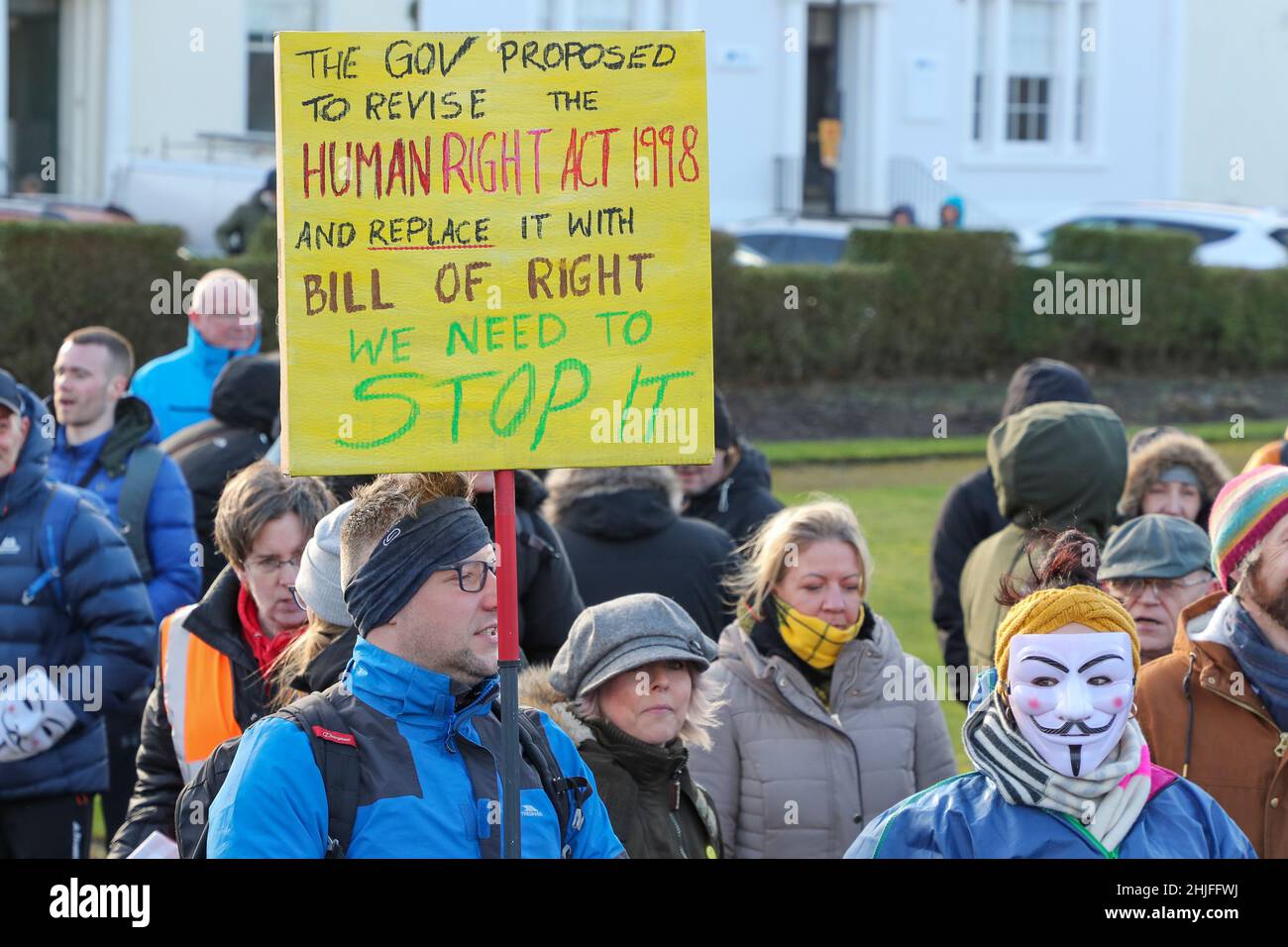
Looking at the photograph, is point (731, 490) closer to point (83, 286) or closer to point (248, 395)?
point (248, 395)

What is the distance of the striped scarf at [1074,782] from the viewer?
3.37 meters

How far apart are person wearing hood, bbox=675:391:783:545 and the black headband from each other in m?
3.57

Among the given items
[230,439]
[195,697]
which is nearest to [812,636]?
[195,697]

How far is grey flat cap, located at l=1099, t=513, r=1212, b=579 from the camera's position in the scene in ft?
17.3

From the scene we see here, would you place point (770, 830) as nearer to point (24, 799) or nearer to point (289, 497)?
point (289, 497)

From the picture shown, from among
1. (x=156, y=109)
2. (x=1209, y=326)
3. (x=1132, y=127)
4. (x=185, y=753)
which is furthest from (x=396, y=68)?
(x=1132, y=127)

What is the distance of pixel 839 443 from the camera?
17.0 m

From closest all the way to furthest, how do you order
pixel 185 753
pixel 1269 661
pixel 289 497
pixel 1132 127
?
pixel 1269 661
pixel 185 753
pixel 289 497
pixel 1132 127

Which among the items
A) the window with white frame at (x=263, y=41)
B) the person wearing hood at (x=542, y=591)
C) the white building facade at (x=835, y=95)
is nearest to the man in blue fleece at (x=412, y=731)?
the person wearing hood at (x=542, y=591)

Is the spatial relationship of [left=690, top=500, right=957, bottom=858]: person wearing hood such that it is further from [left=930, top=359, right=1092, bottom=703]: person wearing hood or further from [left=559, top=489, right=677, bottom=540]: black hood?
[left=930, top=359, right=1092, bottom=703]: person wearing hood

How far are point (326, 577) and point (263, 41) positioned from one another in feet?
76.9

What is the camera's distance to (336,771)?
3232mm

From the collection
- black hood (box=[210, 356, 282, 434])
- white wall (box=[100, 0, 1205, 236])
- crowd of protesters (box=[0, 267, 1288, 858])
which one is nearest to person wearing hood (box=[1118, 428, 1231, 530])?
crowd of protesters (box=[0, 267, 1288, 858])
